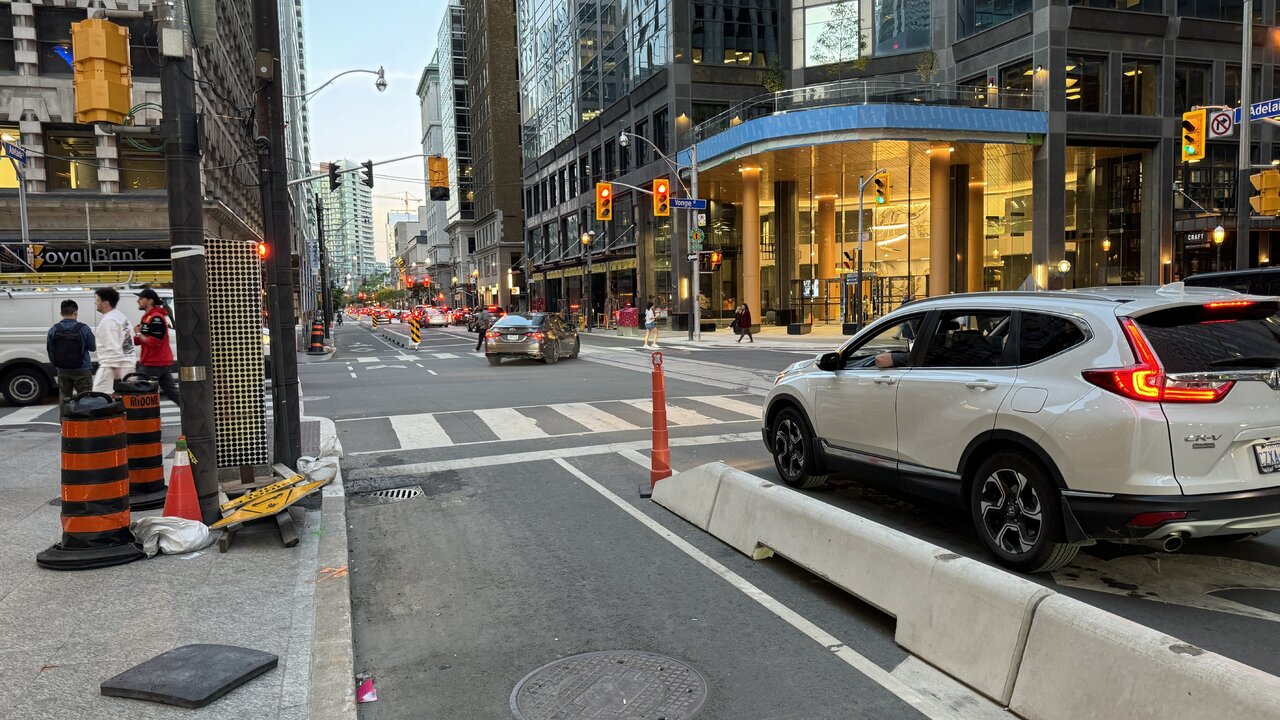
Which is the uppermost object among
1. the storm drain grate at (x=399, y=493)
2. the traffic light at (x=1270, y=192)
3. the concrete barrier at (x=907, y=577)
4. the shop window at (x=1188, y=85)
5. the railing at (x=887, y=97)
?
the shop window at (x=1188, y=85)

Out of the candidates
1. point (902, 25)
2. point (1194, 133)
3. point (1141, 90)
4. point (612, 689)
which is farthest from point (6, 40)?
point (1141, 90)

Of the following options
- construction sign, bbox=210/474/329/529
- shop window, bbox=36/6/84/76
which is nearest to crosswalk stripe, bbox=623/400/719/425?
construction sign, bbox=210/474/329/529

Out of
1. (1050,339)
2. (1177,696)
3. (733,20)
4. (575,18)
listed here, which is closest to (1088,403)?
(1050,339)

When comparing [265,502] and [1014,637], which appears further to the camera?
[265,502]

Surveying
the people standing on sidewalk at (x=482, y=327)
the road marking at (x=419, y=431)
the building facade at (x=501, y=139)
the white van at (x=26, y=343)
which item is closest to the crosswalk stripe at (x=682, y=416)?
the road marking at (x=419, y=431)

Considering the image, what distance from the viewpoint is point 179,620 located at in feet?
15.0

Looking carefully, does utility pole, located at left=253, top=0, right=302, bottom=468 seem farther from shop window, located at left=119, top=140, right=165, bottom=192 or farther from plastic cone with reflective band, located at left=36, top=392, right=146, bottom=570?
shop window, located at left=119, top=140, right=165, bottom=192

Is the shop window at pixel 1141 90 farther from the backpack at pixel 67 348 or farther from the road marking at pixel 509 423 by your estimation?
the backpack at pixel 67 348

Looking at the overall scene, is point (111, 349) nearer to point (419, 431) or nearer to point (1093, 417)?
point (419, 431)

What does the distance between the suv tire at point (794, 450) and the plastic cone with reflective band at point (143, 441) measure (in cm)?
567

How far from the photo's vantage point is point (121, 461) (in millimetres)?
5695

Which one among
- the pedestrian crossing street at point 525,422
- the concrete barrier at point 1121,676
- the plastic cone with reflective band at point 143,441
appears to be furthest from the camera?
the pedestrian crossing street at point 525,422

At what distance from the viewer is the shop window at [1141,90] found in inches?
1467

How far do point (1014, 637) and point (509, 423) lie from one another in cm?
918
